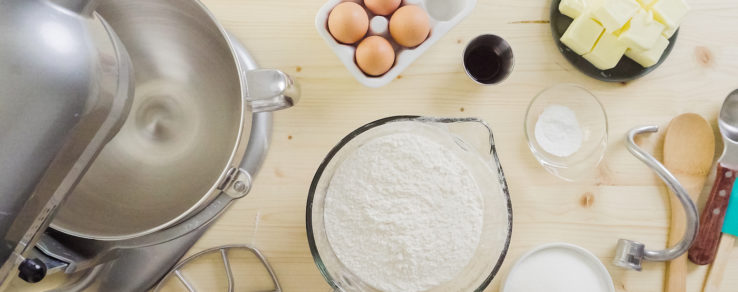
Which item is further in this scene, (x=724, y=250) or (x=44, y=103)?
(x=724, y=250)

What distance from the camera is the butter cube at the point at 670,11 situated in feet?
2.53

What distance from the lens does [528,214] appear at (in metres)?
0.81

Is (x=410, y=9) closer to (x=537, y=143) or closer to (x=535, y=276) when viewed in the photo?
(x=537, y=143)

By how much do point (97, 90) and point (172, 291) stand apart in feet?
1.44

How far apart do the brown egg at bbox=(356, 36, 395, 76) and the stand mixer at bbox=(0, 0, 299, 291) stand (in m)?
0.13

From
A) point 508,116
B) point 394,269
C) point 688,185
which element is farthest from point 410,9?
point 688,185

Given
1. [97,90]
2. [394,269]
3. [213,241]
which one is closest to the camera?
→ [97,90]

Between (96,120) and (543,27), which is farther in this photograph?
(543,27)

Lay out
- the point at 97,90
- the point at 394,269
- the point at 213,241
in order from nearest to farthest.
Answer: the point at 97,90, the point at 394,269, the point at 213,241

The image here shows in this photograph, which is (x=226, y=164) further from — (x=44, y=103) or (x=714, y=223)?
(x=714, y=223)

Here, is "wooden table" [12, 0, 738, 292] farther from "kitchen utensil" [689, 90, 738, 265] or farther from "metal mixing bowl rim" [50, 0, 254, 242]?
"metal mixing bowl rim" [50, 0, 254, 242]

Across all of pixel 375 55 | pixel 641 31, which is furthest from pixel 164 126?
pixel 641 31

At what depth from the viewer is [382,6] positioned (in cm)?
73

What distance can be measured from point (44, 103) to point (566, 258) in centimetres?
72
